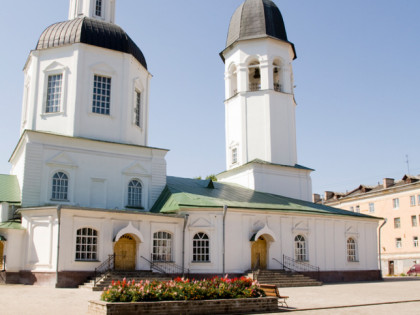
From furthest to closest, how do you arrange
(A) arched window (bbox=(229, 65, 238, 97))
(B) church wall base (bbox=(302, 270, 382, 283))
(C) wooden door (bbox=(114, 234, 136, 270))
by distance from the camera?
(A) arched window (bbox=(229, 65, 238, 97)) < (B) church wall base (bbox=(302, 270, 382, 283)) < (C) wooden door (bbox=(114, 234, 136, 270))

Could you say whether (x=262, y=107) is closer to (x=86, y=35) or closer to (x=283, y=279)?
(x=283, y=279)

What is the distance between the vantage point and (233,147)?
94.4 feet

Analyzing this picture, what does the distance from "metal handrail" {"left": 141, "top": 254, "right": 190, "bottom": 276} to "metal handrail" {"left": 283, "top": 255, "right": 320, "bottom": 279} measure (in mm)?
5613

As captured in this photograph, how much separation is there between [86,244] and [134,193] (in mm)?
4317

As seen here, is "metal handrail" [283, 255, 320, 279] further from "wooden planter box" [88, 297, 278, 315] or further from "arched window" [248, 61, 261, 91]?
"wooden planter box" [88, 297, 278, 315]

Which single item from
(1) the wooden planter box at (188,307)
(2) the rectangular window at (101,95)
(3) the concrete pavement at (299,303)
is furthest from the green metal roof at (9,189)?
(1) the wooden planter box at (188,307)

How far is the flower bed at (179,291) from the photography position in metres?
10.9

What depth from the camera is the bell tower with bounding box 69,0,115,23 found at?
25.3 m

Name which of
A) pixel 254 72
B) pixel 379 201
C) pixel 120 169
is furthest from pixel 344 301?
pixel 379 201

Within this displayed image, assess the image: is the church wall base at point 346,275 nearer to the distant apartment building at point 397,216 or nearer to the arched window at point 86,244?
the arched window at point 86,244

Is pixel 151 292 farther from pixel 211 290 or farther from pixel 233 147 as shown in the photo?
pixel 233 147

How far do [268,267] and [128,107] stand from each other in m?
10.8

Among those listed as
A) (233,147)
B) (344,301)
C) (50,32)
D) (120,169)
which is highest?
(50,32)

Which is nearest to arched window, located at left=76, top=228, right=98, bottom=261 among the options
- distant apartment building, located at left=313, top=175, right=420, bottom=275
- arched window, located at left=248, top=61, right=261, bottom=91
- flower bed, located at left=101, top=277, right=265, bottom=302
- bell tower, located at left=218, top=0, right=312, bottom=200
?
flower bed, located at left=101, top=277, right=265, bottom=302
